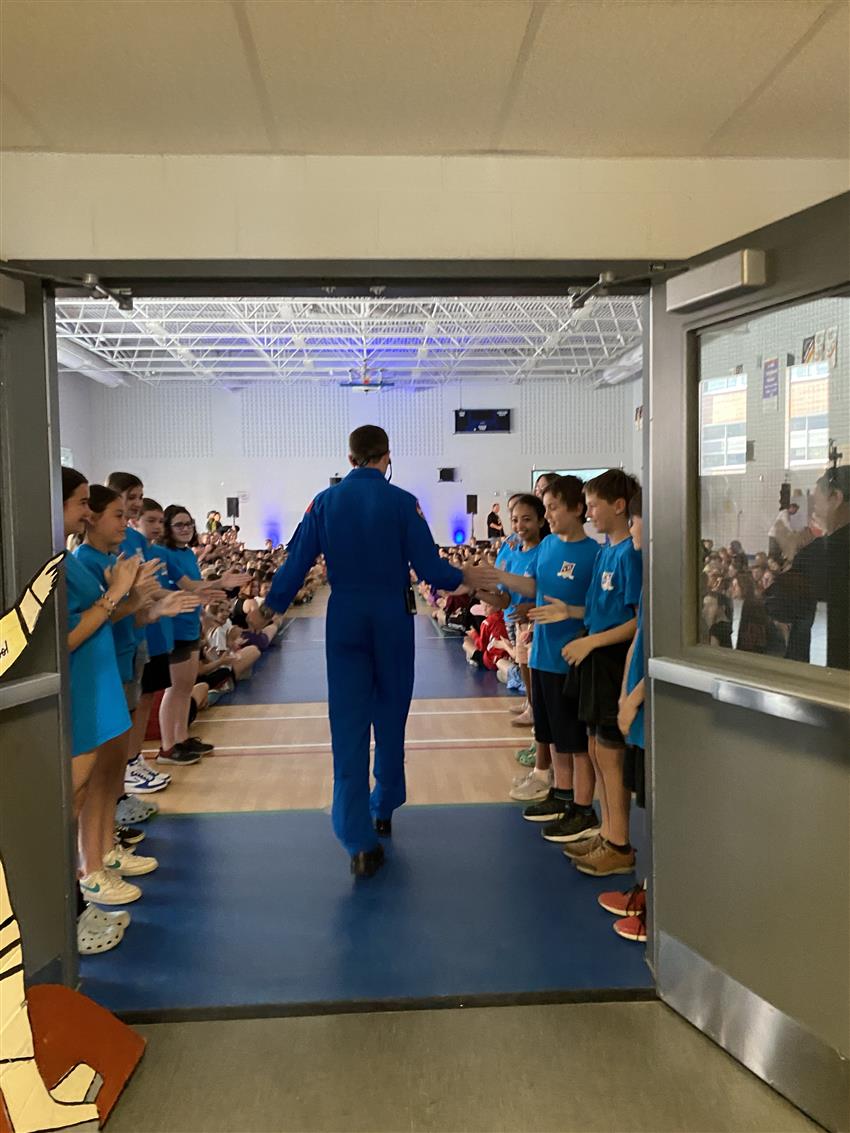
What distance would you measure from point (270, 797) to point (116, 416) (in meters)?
17.5

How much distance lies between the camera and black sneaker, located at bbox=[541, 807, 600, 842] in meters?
3.37

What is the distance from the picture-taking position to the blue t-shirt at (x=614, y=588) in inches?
107

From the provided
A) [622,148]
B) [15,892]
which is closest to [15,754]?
[15,892]

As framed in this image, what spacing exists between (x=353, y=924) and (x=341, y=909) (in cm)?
12

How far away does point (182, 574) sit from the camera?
449cm

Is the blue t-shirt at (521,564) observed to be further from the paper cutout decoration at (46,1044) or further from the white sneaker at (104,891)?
the paper cutout decoration at (46,1044)

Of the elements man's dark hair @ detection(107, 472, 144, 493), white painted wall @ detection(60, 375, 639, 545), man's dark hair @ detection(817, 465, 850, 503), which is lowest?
man's dark hair @ detection(817, 465, 850, 503)

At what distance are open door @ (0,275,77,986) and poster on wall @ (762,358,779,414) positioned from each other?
198 cm

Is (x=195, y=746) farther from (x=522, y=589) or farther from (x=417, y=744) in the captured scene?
(x=522, y=589)

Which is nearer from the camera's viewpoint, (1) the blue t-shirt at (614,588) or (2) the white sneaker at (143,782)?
(1) the blue t-shirt at (614,588)

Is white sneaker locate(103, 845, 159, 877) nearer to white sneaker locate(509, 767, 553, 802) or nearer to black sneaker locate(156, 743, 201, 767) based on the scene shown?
black sneaker locate(156, 743, 201, 767)

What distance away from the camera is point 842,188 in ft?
7.80

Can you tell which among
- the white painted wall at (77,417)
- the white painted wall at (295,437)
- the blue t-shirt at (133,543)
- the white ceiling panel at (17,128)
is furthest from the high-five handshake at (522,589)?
the white painted wall at (77,417)

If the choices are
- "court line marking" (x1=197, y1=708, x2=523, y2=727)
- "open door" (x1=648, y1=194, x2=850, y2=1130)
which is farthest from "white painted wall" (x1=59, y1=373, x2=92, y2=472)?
"open door" (x1=648, y1=194, x2=850, y2=1130)
